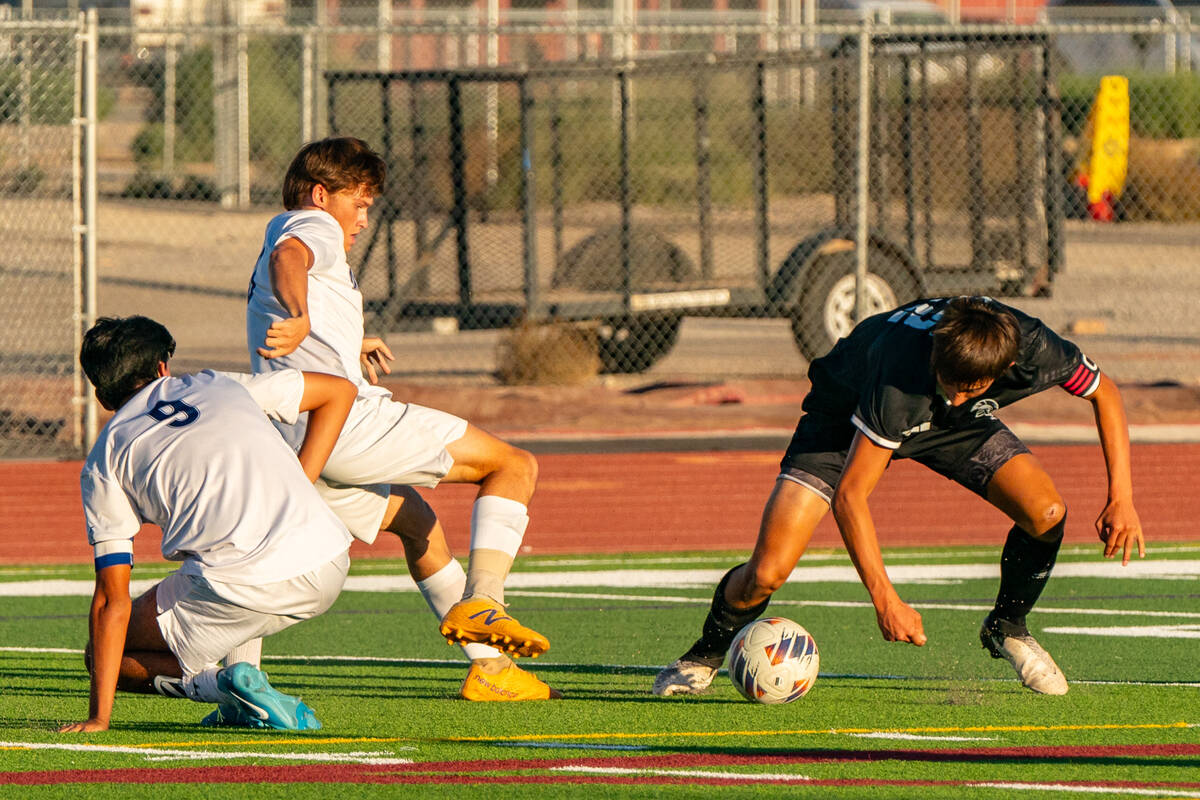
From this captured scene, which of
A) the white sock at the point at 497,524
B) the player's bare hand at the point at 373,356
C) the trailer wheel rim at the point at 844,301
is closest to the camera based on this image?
the white sock at the point at 497,524

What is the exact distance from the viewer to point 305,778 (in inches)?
203

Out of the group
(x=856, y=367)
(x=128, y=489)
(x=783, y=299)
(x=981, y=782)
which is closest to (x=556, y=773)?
(x=981, y=782)

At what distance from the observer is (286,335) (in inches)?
229

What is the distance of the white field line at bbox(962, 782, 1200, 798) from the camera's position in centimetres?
488

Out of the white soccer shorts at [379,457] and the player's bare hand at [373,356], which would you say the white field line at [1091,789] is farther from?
the player's bare hand at [373,356]

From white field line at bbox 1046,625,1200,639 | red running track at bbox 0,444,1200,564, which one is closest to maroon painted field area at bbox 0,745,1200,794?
white field line at bbox 1046,625,1200,639

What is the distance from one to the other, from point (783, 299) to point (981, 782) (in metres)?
12.3

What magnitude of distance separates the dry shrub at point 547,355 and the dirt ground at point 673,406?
0.73ft

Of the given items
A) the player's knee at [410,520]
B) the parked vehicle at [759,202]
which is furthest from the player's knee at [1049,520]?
the parked vehicle at [759,202]

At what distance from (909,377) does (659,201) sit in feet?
50.1

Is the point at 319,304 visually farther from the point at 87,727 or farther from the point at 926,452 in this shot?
the point at 926,452

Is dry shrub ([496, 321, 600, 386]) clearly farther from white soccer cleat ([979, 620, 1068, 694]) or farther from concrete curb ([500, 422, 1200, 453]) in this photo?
white soccer cleat ([979, 620, 1068, 694])

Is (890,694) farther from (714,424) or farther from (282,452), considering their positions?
(714,424)

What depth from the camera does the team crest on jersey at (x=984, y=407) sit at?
631cm
